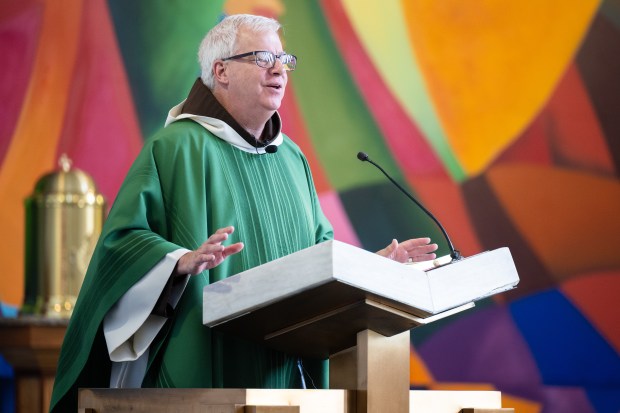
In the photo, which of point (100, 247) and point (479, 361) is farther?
point (479, 361)

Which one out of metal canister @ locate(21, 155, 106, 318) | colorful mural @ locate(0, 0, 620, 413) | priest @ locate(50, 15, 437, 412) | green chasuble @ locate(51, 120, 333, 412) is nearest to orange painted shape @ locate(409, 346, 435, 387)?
colorful mural @ locate(0, 0, 620, 413)

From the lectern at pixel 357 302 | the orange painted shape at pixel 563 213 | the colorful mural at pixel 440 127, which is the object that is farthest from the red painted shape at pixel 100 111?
the lectern at pixel 357 302

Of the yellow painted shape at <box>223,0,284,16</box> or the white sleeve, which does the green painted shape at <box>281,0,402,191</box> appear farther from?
the white sleeve

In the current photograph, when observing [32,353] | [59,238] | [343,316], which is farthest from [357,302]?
[59,238]

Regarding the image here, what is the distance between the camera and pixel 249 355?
110 inches

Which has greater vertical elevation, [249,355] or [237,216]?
[237,216]

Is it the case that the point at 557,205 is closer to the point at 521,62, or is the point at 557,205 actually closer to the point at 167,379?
the point at 521,62

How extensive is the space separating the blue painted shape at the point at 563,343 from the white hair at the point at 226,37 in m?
2.62

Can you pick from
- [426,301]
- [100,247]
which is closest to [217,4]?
[100,247]

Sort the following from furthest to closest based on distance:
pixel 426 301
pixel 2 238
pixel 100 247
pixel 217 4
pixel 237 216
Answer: pixel 217 4 → pixel 2 238 → pixel 237 216 → pixel 100 247 → pixel 426 301

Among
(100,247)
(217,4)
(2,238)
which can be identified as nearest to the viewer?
(100,247)

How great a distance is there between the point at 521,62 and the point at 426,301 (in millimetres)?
3458

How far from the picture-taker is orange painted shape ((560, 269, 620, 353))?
17.3 feet

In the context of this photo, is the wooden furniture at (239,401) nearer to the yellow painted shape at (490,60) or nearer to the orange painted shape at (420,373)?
the orange painted shape at (420,373)
